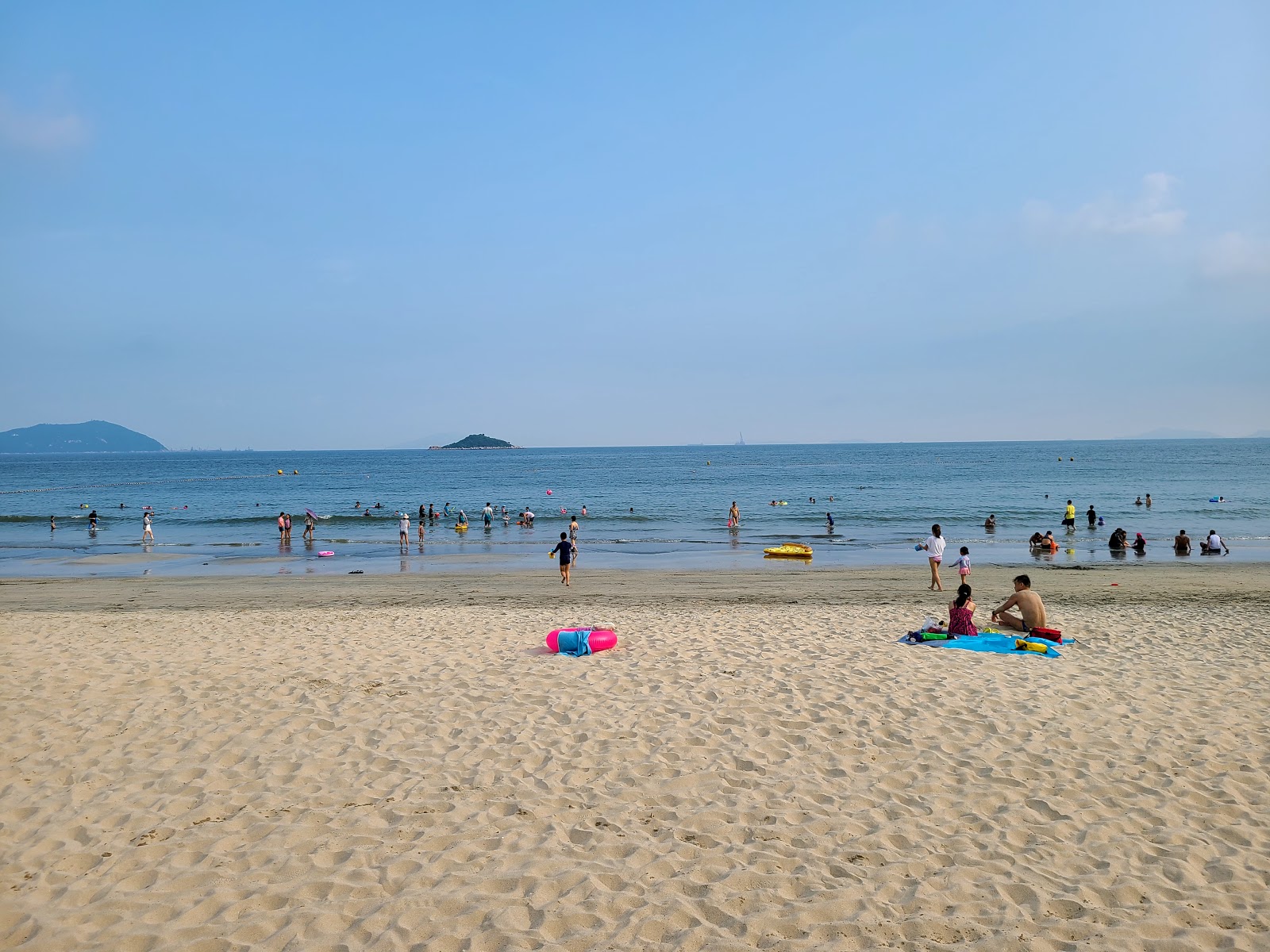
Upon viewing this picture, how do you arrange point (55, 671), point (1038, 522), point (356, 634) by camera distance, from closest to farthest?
point (55, 671)
point (356, 634)
point (1038, 522)

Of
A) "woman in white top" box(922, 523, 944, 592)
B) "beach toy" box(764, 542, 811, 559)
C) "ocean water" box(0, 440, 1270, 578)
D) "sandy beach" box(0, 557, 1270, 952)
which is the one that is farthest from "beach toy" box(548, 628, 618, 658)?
"beach toy" box(764, 542, 811, 559)

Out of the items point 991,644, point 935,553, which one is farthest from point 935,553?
point 991,644

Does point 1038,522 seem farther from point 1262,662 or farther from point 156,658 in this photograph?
point 156,658

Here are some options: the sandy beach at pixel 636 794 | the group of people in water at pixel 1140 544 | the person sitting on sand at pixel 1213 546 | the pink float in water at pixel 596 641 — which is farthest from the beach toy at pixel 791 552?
the pink float in water at pixel 596 641

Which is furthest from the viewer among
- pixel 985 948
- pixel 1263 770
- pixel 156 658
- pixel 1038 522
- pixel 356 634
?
pixel 1038 522

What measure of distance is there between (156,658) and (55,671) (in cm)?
115

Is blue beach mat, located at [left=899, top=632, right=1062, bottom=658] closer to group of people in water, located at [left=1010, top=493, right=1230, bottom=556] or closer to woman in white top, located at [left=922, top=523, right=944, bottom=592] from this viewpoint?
woman in white top, located at [left=922, top=523, right=944, bottom=592]

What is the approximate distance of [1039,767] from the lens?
23.5 ft

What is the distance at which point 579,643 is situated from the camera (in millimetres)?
11312

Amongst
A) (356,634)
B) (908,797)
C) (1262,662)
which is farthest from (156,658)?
(1262,662)

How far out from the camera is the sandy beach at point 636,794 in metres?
4.93

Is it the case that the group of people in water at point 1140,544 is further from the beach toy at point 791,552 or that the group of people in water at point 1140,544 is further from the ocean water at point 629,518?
the beach toy at point 791,552

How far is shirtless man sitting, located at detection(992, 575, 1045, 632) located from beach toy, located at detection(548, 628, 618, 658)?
6.73 m

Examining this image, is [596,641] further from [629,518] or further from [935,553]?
[629,518]
